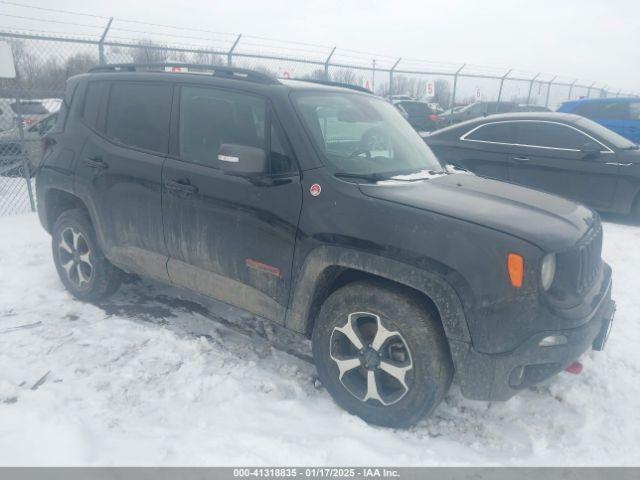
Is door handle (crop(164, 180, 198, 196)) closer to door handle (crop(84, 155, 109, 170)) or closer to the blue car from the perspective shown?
door handle (crop(84, 155, 109, 170))

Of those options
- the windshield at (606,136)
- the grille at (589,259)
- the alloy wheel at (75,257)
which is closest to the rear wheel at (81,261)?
the alloy wheel at (75,257)

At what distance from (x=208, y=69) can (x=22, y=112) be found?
22.1 ft

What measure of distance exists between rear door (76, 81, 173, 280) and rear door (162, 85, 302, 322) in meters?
0.15

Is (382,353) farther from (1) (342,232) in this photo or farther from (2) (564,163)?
(2) (564,163)

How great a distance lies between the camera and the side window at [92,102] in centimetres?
417

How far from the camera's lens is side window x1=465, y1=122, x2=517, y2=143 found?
7.63 meters

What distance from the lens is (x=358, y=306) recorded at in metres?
2.82

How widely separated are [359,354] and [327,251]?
65 centimetres

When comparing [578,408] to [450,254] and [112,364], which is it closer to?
[450,254]

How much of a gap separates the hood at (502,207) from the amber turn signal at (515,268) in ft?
0.41

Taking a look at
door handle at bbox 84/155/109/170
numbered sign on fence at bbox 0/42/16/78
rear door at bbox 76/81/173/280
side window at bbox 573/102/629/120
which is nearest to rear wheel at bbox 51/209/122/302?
rear door at bbox 76/81/173/280

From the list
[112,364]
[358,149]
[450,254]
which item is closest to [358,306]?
[450,254]

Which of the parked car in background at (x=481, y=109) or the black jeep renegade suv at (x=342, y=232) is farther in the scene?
the parked car in background at (x=481, y=109)

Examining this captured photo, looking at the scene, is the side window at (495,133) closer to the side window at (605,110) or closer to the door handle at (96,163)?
the door handle at (96,163)
